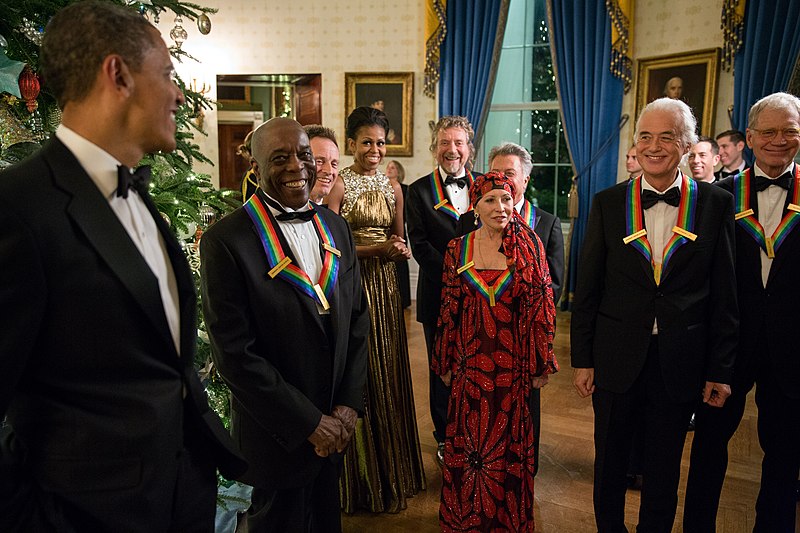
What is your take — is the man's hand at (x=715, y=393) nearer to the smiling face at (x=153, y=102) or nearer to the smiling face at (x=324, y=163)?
the smiling face at (x=324, y=163)

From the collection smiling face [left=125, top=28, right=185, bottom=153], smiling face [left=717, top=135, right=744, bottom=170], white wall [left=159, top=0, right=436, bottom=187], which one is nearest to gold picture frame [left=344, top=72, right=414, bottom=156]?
white wall [left=159, top=0, right=436, bottom=187]

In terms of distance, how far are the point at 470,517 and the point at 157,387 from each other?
5.62ft

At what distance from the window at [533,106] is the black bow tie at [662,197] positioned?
5.46 meters

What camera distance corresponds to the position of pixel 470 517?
98.7 inches

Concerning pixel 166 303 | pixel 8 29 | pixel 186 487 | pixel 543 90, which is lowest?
pixel 186 487

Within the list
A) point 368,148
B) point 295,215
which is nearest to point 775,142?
point 368,148

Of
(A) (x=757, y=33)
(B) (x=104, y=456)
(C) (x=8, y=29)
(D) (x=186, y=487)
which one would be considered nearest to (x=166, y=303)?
(B) (x=104, y=456)

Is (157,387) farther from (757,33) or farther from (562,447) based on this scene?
(757,33)

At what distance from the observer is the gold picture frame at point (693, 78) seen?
19.6ft

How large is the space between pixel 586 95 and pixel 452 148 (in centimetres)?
419

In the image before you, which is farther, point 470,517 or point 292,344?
point 470,517

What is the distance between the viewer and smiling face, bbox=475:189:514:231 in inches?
97.6

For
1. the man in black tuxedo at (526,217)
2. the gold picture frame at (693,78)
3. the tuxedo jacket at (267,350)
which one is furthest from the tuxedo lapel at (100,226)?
the gold picture frame at (693,78)

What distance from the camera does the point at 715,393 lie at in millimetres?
2217
